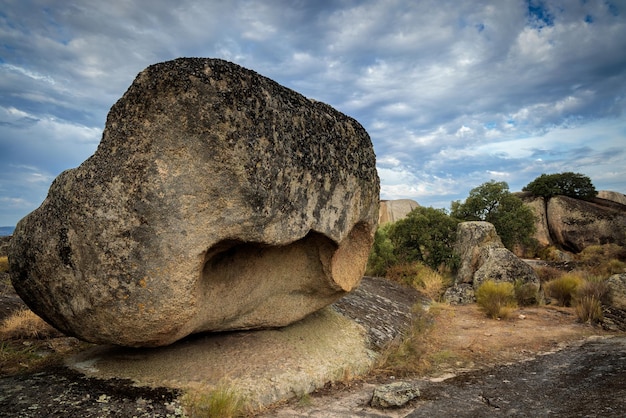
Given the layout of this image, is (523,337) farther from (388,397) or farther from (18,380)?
(18,380)

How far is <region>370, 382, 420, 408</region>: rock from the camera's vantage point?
4688 millimetres

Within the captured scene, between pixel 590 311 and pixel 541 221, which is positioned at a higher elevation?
pixel 541 221

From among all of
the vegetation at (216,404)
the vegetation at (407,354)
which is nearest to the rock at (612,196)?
the vegetation at (407,354)

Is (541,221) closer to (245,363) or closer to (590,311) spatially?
(590,311)

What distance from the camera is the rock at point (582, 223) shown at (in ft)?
86.5

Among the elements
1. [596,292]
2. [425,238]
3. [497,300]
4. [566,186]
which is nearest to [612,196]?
[566,186]

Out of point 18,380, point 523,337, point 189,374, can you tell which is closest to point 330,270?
point 189,374

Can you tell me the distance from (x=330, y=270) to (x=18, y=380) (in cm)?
396

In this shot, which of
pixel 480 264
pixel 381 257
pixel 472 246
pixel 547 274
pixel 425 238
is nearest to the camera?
pixel 480 264

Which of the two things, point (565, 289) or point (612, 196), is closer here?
point (565, 289)

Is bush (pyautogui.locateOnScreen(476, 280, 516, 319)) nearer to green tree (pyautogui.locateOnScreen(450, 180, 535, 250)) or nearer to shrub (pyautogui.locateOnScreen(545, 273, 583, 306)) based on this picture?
shrub (pyautogui.locateOnScreen(545, 273, 583, 306))

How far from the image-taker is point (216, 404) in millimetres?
4145

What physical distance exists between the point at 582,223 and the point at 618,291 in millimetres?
20000

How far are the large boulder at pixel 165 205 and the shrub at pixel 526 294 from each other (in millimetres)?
9459
